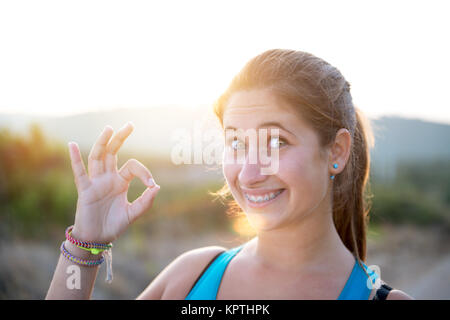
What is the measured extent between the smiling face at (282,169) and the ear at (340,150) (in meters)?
0.07

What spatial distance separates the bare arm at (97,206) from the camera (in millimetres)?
1844

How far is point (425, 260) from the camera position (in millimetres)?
8547

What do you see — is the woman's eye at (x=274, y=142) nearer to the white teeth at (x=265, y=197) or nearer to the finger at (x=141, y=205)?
the white teeth at (x=265, y=197)

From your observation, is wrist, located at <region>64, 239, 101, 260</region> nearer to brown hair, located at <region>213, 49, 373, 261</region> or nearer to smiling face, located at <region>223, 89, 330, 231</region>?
smiling face, located at <region>223, 89, 330, 231</region>

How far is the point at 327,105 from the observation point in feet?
6.64

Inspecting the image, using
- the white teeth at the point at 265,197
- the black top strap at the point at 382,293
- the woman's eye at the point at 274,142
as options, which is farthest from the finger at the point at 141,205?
the black top strap at the point at 382,293

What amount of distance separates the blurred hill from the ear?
0.81 metres

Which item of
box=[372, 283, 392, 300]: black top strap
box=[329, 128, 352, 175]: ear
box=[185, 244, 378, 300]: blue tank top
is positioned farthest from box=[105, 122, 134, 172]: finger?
box=[372, 283, 392, 300]: black top strap

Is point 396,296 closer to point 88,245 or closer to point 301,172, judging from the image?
point 301,172

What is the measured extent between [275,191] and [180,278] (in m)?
0.83

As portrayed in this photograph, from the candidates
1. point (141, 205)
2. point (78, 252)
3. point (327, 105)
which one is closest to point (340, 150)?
point (327, 105)
